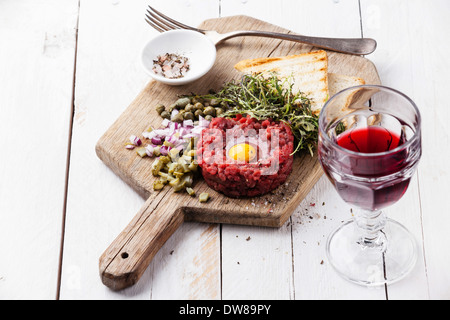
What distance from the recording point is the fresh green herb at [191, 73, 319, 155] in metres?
3.47

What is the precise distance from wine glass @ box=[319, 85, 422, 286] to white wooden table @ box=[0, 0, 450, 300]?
69 mm

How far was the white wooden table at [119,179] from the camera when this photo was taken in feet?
10.5

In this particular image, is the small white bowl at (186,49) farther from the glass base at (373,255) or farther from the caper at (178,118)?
the glass base at (373,255)

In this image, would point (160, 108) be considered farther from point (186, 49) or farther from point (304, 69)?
point (304, 69)

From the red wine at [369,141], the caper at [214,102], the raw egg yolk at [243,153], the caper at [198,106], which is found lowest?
the caper at [198,106]

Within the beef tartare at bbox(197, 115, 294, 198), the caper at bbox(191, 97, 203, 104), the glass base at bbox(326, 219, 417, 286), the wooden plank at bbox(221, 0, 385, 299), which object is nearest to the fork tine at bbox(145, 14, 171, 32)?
the caper at bbox(191, 97, 203, 104)

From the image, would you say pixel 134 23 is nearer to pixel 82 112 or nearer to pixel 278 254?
pixel 82 112

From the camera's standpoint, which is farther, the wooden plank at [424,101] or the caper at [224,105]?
the caper at [224,105]

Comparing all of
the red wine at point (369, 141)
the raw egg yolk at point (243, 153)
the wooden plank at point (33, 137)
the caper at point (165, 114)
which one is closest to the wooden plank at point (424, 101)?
the red wine at point (369, 141)

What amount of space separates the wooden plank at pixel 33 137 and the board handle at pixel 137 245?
1.13 feet

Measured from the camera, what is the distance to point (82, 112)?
393 cm

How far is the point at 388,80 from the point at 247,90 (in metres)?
0.94

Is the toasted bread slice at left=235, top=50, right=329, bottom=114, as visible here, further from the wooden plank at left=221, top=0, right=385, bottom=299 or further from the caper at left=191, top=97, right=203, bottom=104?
the wooden plank at left=221, top=0, right=385, bottom=299

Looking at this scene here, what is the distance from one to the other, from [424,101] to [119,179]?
1817mm
